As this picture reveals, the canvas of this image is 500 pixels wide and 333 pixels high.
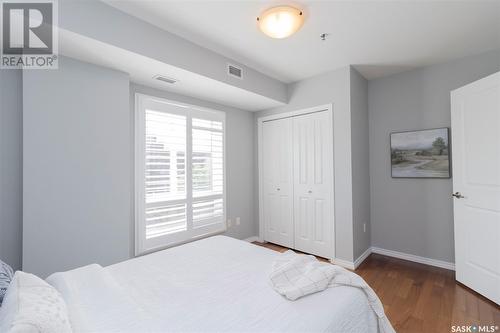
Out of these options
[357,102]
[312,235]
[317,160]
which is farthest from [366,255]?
[357,102]

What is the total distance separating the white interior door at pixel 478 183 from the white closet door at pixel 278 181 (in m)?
1.97

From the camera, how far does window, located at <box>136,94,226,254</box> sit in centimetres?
277

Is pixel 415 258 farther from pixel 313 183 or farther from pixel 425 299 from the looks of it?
pixel 313 183

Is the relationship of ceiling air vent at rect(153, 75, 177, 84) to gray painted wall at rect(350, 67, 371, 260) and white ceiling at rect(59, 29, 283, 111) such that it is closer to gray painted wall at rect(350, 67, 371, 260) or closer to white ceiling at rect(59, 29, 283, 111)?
white ceiling at rect(59, 29, 283, 111)

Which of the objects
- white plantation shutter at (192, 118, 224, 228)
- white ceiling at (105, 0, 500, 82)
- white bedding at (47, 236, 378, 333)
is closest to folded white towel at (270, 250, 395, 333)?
white bedding at (47, 236, 378, 333)

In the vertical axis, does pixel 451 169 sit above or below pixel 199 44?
below

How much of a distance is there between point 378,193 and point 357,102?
4.49ft

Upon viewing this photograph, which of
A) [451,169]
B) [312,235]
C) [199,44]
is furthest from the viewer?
[312,235]

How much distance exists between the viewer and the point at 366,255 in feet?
11.0

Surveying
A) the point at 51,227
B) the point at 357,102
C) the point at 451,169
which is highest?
the point at 357,102

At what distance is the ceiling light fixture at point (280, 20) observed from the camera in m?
1.88

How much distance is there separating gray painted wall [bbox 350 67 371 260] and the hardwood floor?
16.4 inches

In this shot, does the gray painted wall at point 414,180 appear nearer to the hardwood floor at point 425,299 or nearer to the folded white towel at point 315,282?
the hardwood floor at point 425,299

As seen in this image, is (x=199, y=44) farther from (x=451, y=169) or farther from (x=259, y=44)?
(x=451, y=169)
